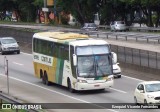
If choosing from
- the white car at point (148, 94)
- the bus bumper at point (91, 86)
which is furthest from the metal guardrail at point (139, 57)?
the white car at point (148, 94)

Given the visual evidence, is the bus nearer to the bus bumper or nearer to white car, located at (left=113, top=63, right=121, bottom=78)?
the bus bumper

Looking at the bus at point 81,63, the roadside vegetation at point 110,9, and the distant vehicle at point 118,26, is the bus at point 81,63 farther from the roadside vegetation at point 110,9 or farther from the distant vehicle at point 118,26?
the distant vehicle at point 118,26

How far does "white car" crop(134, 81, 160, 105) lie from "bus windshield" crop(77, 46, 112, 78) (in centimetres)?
484

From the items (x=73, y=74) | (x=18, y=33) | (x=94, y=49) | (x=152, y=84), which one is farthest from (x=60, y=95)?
(x=18, y=33)

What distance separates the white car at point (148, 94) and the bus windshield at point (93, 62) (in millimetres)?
4843

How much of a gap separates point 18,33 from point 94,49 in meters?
35.3

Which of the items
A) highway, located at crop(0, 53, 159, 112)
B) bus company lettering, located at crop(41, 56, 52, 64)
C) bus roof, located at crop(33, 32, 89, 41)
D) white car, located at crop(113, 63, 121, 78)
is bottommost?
highway, located at crop(0, 53, 159, 112)

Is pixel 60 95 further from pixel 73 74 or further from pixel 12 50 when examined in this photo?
pixel 12 50

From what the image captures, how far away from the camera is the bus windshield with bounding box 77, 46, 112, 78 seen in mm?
29359

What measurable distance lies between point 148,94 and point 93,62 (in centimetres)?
649

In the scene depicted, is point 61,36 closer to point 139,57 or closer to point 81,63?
point 81,63

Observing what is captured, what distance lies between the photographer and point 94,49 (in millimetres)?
29891

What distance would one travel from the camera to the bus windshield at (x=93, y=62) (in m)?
29.4

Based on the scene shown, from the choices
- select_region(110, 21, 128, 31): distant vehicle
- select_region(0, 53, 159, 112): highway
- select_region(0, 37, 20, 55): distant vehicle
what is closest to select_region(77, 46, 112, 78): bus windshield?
select_region(0, 53, 159, 112): highway
